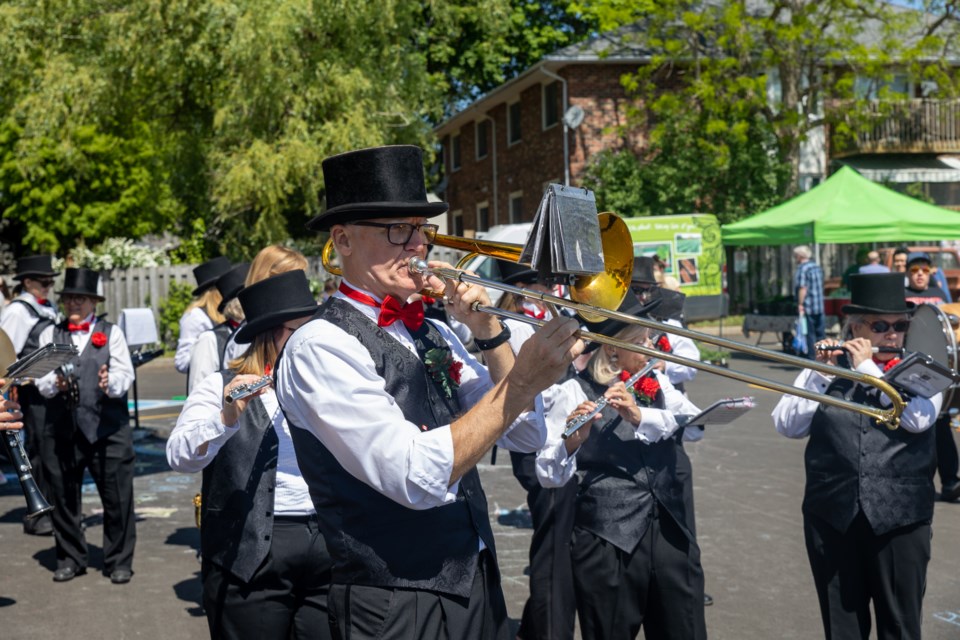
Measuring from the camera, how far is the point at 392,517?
287cm

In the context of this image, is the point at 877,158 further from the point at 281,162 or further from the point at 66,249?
the point at 66,249

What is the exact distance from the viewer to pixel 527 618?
581cm

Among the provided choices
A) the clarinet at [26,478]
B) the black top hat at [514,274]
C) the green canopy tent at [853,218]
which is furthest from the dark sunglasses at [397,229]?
the green canopy tent at [853,218]

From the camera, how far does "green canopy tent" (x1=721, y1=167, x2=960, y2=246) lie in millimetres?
17156

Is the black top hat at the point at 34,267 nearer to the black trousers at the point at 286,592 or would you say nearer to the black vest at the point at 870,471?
the black trousers at the point at 286,592

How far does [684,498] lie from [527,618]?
120 cm

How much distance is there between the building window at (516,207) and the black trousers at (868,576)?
2982cm

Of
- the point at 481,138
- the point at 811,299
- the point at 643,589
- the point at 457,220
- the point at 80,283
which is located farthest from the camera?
the point at 457,220

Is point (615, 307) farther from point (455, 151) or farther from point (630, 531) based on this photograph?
Result: point (455, 151)

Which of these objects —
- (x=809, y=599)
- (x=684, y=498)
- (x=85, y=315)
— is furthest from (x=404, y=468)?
(x=85, y=315)

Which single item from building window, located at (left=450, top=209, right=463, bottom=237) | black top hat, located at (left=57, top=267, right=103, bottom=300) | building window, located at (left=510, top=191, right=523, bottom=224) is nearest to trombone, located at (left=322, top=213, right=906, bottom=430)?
black top hat, located at (left=57, top=267, right=103, bottom=300)

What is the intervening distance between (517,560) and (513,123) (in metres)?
28.3

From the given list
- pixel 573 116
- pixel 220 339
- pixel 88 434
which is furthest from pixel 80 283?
pixel 573 116

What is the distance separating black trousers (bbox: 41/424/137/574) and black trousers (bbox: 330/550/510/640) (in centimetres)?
491
